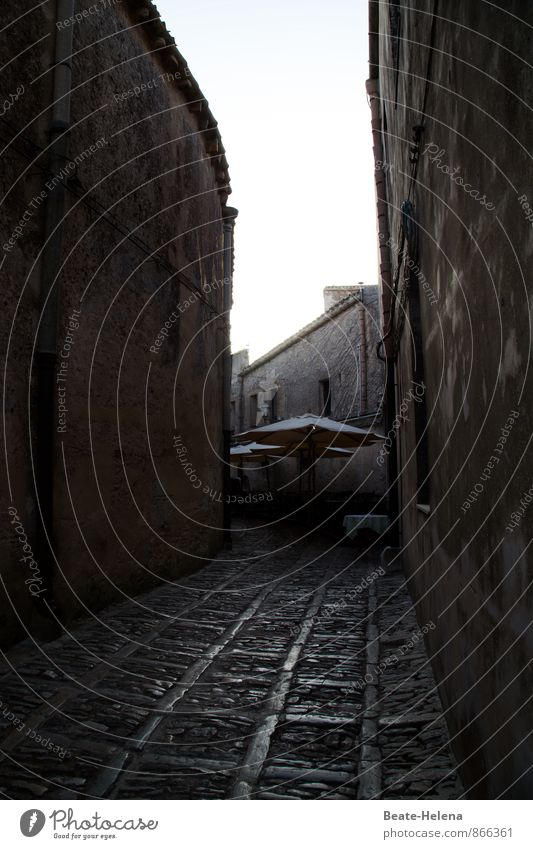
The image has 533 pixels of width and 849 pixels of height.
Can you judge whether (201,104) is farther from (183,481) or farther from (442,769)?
(442,769)

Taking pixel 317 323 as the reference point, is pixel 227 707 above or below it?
below

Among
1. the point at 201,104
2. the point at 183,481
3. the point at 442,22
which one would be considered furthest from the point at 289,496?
the point at 442,22

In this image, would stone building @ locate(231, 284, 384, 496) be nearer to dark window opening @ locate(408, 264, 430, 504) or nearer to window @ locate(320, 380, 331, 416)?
window @ locate(320, 380, 331, 416)

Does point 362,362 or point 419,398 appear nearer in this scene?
point 419,398

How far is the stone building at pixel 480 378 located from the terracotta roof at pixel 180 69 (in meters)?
4.24

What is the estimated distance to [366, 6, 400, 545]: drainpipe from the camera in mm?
9398

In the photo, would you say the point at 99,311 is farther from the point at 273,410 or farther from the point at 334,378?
the point at 273,410

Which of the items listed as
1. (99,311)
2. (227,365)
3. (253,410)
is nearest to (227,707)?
(99,311)

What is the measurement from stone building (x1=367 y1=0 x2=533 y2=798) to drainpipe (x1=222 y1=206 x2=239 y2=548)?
633 centimetres

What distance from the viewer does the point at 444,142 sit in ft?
9.78

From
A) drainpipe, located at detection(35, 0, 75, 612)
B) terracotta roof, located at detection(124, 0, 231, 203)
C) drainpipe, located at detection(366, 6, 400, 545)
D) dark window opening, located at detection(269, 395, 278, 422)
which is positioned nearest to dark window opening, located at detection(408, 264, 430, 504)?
drainpipe, located at detection(35, 0, 75, 612)

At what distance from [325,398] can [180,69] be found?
15.0 meters

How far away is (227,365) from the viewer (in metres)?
10.2
